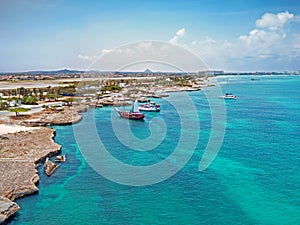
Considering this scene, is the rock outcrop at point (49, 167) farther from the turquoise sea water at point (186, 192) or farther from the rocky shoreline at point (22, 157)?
the turquoise sea water at point (186, 192)

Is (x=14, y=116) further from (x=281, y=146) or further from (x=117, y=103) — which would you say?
(x=281, y=146)

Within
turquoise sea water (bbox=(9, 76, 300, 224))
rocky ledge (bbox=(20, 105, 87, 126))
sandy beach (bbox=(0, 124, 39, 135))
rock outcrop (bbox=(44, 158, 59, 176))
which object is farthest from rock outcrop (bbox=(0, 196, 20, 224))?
rocky ledge (bbox=(20, 105, 87, 126))

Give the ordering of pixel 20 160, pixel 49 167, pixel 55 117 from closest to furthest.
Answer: pixel 49 167 < pixel 20 160 < pixel 55 117

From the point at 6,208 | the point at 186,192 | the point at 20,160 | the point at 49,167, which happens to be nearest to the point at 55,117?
the point at 20,160

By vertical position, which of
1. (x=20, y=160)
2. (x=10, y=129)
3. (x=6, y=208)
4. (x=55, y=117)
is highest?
(x=55, y=117)

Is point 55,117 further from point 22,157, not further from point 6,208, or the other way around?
point 6,208

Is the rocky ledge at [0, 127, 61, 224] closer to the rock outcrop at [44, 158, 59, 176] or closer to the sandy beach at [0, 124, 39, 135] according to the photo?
the rock outcrop at [44, 158, 59, 176]

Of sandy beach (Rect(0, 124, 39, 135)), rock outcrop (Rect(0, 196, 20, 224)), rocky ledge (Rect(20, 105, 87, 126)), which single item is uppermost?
rocky ledge (Rect(20, 105, 87, 126))

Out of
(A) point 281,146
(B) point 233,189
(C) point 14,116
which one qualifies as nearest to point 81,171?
(B) point 233,189
